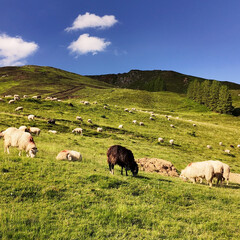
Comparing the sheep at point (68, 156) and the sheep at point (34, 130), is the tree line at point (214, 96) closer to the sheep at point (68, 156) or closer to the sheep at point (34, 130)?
the sheep at point (34, 130)

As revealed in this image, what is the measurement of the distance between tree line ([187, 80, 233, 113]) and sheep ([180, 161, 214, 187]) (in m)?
83.8

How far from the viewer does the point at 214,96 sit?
3674 inches

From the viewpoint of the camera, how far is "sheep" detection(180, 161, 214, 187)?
1480 centimetres

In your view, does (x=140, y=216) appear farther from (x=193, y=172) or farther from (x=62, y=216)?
(x=193, y=172)

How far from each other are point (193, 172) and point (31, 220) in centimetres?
1318

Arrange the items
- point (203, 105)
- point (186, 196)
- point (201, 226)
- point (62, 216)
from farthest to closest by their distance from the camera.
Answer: point (203, 105)
point (186, 196)
point (201, 226)
point (62, 216)

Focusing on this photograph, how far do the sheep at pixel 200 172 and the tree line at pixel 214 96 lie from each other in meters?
83.8

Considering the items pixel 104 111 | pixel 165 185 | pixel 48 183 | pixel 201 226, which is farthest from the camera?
pixel 104 111

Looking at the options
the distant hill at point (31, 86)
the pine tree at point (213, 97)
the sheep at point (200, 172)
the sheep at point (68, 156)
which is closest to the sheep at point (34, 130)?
the sheep at point (68, 156)

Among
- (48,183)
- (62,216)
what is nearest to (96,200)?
A: (62,216)

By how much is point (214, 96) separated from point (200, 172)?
296 ft

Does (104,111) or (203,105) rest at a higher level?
(203,105)

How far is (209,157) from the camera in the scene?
32.3 m

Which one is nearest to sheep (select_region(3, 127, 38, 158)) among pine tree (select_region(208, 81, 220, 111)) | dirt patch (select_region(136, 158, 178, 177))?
dirt patch (select_region(136, 158, 178, 177))
